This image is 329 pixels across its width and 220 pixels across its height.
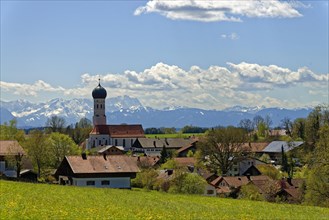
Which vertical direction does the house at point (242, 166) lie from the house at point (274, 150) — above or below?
below

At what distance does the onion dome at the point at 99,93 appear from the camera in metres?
185

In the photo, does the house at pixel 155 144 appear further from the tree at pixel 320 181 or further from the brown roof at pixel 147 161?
the tree at pixel 320 181

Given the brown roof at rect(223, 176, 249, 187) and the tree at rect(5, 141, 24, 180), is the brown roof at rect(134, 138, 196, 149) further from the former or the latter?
the tree at rect(5, 141, 24, 180)

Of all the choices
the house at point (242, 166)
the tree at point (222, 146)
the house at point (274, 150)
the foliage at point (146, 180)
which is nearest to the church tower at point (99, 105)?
the house at point (274, 150)

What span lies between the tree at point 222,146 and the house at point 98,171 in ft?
77.9

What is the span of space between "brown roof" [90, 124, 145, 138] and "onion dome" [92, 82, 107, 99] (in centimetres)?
1184

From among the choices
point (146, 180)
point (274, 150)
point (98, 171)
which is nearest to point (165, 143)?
point (274, 150)

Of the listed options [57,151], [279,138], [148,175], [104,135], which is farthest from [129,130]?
[148,175]

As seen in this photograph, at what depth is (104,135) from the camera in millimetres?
173000

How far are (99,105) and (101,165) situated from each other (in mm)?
115080

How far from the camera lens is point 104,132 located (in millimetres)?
173250

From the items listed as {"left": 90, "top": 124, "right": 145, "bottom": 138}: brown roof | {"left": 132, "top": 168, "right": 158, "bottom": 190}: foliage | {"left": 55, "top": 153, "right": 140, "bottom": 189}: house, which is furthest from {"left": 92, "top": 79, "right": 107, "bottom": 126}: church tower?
{"left": 55, "top": 153, "right": 140, "bottom": 189}: house

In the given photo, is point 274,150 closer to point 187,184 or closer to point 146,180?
point 146,180

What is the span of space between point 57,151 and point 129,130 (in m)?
94.6
